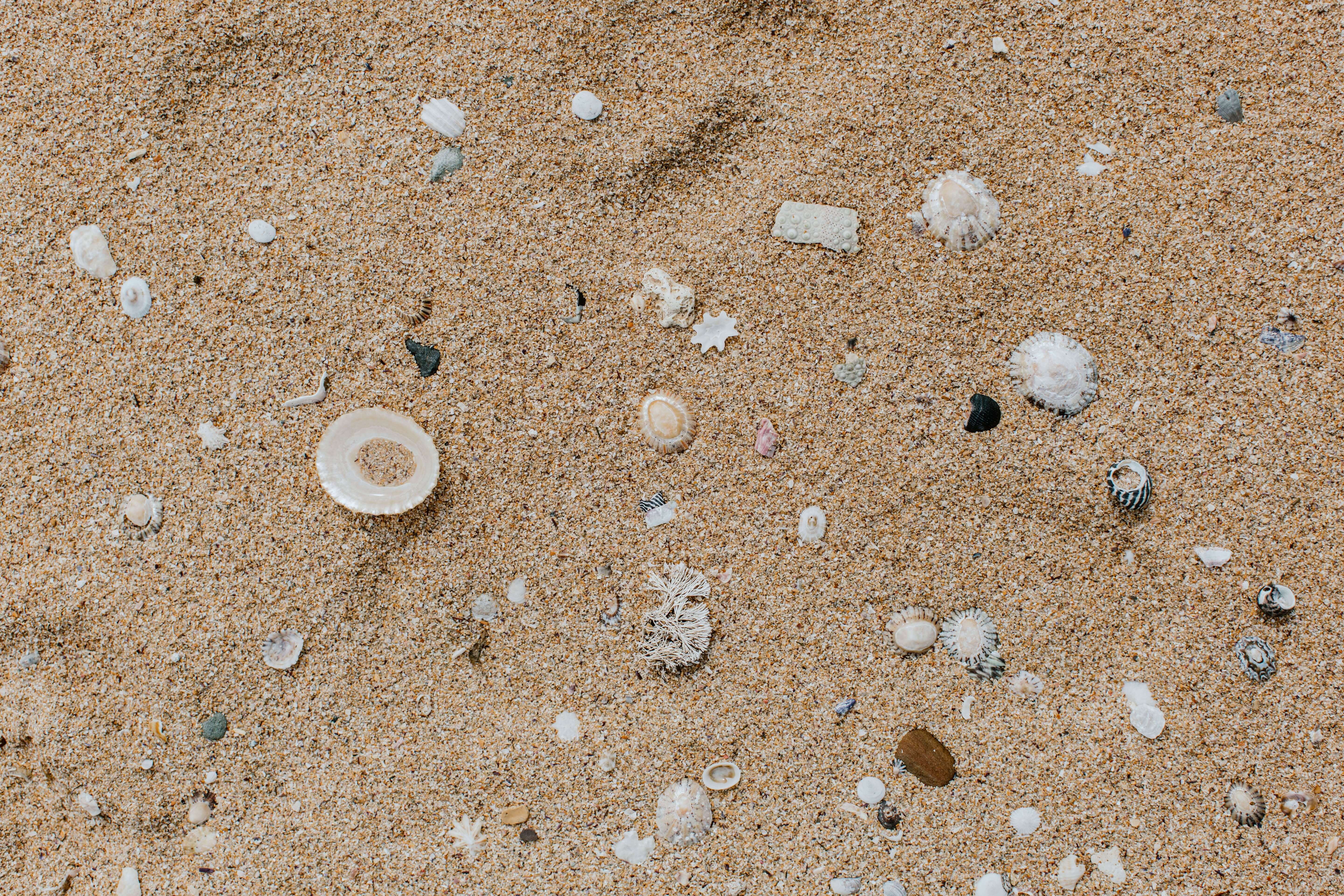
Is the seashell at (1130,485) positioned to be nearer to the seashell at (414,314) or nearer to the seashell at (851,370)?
the seashell at (851,370)

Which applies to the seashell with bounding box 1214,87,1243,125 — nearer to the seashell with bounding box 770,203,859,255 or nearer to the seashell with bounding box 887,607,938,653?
the seashell with bounding box 770,203,859,255

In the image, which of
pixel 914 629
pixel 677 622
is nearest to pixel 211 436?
pixel 677 622

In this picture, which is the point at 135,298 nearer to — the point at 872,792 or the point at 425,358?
the point at 425,358

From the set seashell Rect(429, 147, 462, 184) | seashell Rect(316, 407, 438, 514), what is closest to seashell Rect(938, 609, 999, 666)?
seashell Rect(316, 407, 438, 514)

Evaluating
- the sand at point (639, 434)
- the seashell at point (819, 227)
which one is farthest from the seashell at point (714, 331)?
the seashell at point (819, 227)

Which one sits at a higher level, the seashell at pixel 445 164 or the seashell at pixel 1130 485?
the seashell at pixel 445 164

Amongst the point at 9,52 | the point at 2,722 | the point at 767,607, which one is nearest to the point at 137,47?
the point at 9,52
